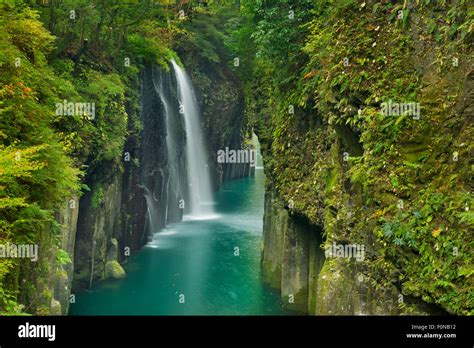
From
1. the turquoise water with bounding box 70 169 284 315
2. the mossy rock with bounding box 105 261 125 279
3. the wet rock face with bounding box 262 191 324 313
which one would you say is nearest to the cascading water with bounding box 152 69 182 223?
the turquoise water with bounding box 70 169 284 315

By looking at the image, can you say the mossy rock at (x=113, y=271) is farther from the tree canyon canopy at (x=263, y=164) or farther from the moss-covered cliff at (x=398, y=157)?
the moss-covered cliff at (x=398, y=157)

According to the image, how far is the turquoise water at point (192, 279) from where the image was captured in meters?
19.7

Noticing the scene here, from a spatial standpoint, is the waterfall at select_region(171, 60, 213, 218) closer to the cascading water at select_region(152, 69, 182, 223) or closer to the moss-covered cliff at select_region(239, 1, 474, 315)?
the cascading water at select_region(152, 69, 182, 223)

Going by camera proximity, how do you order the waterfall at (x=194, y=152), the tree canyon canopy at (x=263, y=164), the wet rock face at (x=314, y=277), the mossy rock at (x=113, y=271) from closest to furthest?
the tree canyon canopy at (x=263, y=164)
the wet rock face at (x=314, y=277)
the mossy rock at (x=113, y=271)
the waterfall at (x=194, y=152)

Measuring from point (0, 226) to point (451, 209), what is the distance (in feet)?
27.9

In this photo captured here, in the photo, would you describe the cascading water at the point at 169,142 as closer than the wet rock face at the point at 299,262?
No

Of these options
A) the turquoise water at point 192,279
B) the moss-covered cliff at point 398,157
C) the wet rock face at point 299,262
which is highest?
the moss-covered cliff at point 398,157

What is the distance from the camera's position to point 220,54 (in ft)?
138

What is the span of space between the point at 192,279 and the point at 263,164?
6.98 m

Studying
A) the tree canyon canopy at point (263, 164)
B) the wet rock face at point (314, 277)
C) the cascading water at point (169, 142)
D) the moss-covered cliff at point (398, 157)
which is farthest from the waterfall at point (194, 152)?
the moss-covered cliff at point (398, 157)

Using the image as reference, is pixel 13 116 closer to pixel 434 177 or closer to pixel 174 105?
pixel 434 177

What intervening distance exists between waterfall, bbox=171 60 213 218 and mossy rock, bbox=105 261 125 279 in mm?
15975

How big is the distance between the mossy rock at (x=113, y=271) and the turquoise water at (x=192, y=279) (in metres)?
0.36

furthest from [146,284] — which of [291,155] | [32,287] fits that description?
[32,287]
